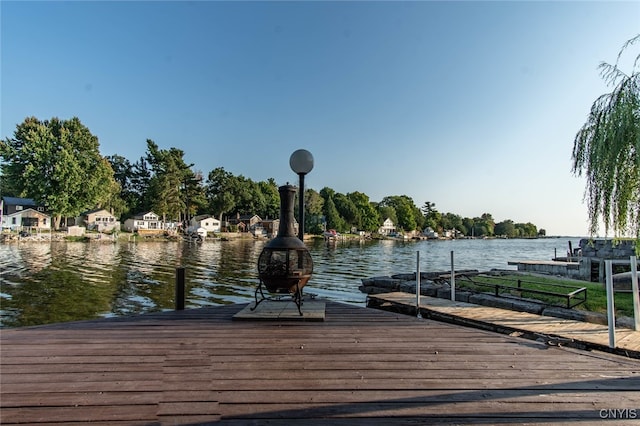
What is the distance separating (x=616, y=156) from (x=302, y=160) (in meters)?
5.36

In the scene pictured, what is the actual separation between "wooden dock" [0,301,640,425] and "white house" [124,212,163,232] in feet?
176

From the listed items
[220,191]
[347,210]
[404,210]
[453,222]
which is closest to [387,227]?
[404,210]

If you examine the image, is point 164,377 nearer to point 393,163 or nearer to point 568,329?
point 568,329

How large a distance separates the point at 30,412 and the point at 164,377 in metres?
0.72

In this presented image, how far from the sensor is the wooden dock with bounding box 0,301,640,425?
1843 millimetres

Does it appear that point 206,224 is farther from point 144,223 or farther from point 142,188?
point 142,188

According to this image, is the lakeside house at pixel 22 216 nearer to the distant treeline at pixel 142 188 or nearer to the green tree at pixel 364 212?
the distant treeline at pixel 142 188

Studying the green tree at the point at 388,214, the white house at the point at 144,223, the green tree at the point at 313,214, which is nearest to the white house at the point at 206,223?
the white house at the point at 144,223

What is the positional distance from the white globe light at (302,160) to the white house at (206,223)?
53.8 m

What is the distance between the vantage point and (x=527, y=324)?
4.89 meters

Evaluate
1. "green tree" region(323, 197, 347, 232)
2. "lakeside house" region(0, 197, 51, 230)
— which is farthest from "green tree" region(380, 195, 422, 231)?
"lakeside house" region(0, 197, 51, 230)

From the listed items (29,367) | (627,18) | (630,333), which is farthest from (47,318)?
(627,18)

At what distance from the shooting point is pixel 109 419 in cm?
178

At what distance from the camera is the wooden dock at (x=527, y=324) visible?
3.97 m
